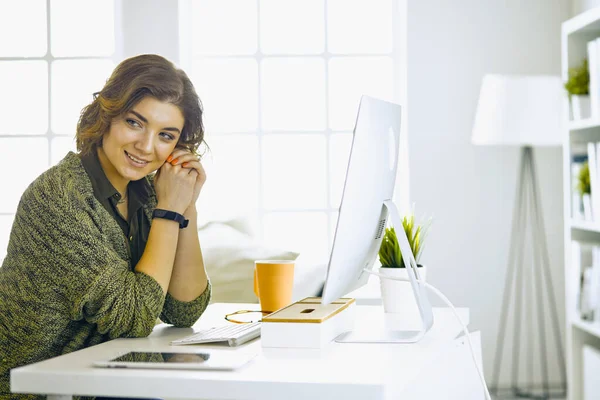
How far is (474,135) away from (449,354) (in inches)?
76.6

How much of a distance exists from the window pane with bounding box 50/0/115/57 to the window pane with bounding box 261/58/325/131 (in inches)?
33.8

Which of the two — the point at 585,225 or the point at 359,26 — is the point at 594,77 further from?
the point at 359,26

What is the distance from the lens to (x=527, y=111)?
10.1ft

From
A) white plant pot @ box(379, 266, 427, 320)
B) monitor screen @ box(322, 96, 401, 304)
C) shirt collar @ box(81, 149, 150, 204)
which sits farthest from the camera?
white plant pot @ box(379, 266, 427, 320)

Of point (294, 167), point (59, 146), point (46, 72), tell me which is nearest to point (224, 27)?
point (294, 167)

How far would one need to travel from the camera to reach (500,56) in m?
3.48

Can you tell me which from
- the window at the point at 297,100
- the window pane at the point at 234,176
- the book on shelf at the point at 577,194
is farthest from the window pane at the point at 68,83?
the book on shelf at the point at 577,194

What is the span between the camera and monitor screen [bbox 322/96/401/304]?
4.01ft

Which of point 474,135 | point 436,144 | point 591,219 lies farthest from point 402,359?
point 436,144

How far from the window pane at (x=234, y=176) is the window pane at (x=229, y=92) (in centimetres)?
8

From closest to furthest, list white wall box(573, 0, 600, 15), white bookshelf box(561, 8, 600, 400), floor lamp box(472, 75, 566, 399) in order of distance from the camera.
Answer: white bookshelf box(561, 8, 600, 400) → white wall box(573, 0, 600, 15) → floor lamp box(472, 75, 566, 399)

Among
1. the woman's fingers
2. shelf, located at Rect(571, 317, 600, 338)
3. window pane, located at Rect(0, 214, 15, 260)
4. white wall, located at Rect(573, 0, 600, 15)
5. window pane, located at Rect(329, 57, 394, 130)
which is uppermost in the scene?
white wall, located at Rect(573, 0, 600, 15)

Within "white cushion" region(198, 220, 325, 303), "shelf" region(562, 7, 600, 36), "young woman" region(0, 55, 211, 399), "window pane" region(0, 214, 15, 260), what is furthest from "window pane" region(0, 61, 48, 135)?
"shelf" region(562, 7, 600, 36)

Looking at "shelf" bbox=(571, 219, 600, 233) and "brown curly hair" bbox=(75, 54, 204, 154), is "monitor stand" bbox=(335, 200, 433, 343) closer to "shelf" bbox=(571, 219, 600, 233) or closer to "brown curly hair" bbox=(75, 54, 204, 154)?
"brown curly hair" bbox=(75, 54, 204, 154)
